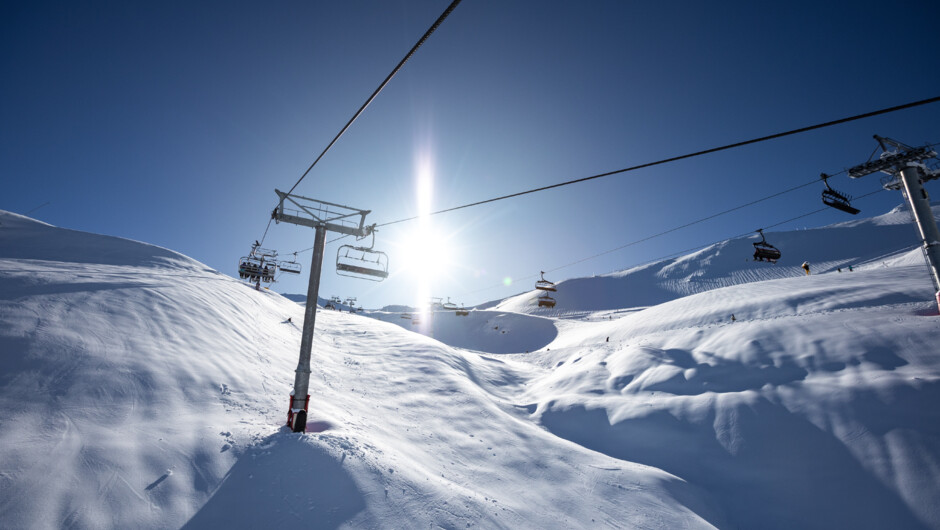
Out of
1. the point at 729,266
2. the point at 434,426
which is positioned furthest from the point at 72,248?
the point at 729,266

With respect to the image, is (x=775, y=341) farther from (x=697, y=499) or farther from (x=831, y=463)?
(x=697, y=499)

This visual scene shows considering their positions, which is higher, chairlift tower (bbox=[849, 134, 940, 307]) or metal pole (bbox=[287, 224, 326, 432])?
chairlift tower (bbox=[849, 134, 940, 307])

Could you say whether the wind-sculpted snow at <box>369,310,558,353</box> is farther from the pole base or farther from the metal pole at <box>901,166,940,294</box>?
the pole base

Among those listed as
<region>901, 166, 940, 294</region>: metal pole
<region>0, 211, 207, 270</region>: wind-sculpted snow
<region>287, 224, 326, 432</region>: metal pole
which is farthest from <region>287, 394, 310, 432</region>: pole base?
<region>901, 166, 940, 294</region>: metal pole

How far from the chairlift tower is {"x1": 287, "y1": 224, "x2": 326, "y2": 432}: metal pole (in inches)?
1060

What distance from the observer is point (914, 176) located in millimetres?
18109

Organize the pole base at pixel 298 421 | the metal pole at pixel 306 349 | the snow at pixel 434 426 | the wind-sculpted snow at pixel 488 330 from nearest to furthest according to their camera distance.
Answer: the snow at pixel 434 426 < the pole base at pixel 298 421 < the metal pole at pixel 306 349 < the wind-sculpted snow at pixel 488 330

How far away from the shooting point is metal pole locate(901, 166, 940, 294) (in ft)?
53.8

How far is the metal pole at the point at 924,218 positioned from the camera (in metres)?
16.4

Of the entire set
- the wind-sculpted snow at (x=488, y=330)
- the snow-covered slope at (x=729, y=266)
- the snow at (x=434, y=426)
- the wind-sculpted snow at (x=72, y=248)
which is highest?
the snow-covered slope at (x=729, y=266)

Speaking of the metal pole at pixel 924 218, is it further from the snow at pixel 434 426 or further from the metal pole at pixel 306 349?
the metal pole at pixel 306 349

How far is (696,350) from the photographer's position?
15562 millimetres

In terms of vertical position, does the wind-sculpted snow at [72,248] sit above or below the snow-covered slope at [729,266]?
below

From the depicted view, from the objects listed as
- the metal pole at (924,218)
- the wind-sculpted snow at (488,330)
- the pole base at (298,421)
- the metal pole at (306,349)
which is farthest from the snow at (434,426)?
the wind-sculpted snow at (488,330)
